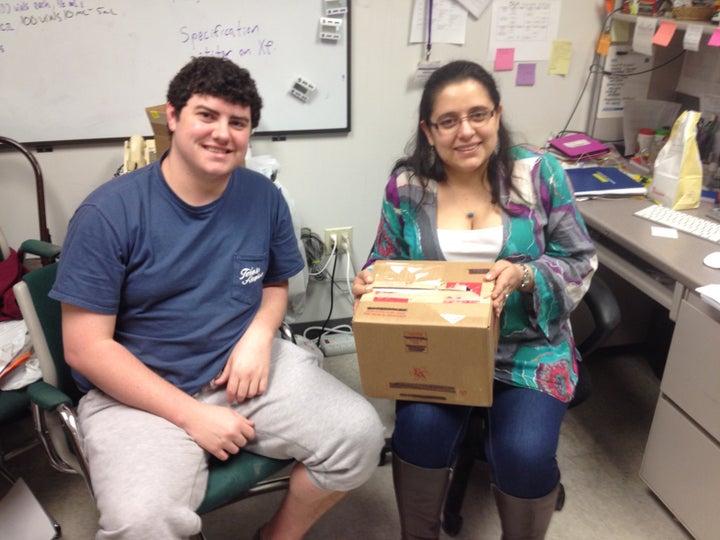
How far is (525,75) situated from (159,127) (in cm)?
135

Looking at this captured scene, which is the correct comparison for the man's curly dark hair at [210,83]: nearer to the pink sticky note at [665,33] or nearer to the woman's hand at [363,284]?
the woman's hand at [363,284]

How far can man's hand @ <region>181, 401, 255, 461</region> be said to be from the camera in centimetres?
123

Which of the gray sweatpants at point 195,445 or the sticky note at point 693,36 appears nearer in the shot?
the gray sweatpants at point 195,445

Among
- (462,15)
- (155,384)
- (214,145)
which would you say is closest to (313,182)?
(462,15)

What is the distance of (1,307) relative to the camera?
1665 mm

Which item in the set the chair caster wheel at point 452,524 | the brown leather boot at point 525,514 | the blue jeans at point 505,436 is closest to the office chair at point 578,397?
the chair caster wheel at point 452,524

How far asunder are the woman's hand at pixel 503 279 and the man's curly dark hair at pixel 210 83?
0.65 meters

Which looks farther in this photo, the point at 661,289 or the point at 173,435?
the point at 661,289

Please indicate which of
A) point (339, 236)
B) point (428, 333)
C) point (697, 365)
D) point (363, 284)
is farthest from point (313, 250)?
point (697, 365)

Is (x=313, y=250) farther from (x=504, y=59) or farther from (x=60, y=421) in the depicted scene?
(x=60, y=421)

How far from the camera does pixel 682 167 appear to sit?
5.75 feet

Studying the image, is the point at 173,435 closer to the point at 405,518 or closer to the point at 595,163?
the point at 405,518

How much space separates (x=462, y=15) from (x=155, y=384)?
5.35 ft

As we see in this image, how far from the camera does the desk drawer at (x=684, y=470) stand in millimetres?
1474
